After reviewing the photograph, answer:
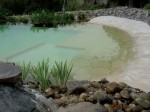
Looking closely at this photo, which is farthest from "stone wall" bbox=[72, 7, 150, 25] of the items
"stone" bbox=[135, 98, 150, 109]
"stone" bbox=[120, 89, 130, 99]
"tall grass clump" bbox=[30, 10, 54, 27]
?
"stone" bbox=[135, 98, 150, 109]

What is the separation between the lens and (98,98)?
18.2 feet

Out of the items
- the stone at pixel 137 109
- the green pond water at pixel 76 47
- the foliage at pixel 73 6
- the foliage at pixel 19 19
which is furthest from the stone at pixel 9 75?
the foliage at pixel 73 6

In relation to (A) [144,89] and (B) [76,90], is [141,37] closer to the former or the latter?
(A) [144,89]

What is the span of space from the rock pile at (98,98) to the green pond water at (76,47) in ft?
6.10

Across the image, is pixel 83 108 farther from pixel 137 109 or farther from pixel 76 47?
pixel 76 47

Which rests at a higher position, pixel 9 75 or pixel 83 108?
pixel 9 75

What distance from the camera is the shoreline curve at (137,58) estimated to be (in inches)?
286

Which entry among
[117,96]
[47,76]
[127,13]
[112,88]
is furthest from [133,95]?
[127,13]

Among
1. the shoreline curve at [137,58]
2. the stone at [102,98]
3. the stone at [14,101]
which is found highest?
the stone at [14,101]

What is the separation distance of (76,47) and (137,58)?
3.12 meters

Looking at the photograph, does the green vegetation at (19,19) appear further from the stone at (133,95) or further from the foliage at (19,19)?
the stone at (133,95)

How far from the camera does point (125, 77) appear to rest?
24.8 feet

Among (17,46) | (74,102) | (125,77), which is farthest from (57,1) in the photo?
(74,102)

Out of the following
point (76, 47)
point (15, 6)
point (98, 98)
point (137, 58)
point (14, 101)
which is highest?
point (14, 101)
